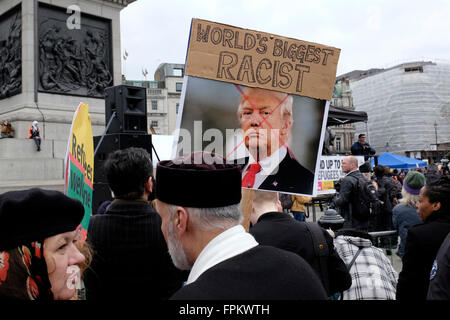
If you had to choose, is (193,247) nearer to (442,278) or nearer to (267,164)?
(442,278)

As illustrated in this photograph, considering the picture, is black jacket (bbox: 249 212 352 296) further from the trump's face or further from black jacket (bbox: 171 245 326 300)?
black jacket (bbox: 171 245 326 300)

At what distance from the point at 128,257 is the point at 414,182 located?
366cm

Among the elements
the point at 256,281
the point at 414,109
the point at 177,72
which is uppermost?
the point at 177,72

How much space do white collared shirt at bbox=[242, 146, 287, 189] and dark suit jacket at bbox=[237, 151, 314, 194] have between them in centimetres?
3

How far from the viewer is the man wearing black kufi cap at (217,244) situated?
3.80ft

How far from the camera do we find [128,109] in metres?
6.00

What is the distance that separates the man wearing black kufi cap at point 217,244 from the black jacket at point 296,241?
2.97 ft

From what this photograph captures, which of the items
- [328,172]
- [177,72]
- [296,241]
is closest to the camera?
[296,241]

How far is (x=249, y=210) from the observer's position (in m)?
2.62

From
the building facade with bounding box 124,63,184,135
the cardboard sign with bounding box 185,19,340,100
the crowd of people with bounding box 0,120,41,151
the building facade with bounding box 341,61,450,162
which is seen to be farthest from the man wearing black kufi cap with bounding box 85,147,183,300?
the building facade with bounding box 124,63,184,135

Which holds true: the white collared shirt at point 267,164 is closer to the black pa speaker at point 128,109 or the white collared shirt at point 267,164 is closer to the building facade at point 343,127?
the black pa speaker at point 128,109

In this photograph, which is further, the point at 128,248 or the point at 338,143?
the point at 338,143

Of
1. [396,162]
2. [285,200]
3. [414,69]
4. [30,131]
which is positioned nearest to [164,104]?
[414,69]
